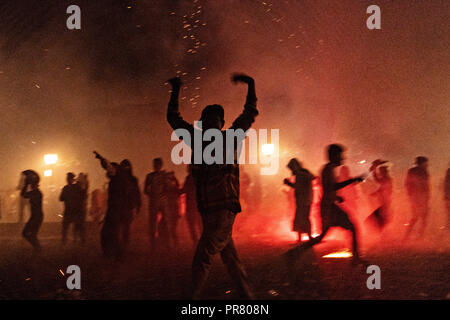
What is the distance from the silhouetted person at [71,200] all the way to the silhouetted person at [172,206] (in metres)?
1.75

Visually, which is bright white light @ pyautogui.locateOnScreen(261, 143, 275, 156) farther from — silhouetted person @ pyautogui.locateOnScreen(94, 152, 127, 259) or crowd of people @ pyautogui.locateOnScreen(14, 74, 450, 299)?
silhouetted person @ pyautogui.locateOnScreen(94, 152, 127, 259)

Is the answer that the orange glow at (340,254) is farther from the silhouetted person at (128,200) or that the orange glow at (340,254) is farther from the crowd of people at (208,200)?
the silhouetted person at (128,200)

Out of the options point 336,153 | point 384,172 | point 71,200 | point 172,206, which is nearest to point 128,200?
point 172,206

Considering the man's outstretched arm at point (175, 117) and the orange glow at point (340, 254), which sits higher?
the man's outstretched arm at point (175, 117)

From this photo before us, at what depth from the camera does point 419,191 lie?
659 cm

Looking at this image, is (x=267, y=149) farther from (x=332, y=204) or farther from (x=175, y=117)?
(x=175, y=117)

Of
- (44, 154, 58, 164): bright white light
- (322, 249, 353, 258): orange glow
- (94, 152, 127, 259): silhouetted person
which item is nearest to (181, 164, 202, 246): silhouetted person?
(94, 152, 127, 259): silhouetted person

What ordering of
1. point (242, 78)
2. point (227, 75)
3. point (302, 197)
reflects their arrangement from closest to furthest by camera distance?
point (242, 78), point (302, 197), point (227, 75)

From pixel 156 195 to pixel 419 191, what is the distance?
465 cm

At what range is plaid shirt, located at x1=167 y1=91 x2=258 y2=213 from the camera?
123 inches

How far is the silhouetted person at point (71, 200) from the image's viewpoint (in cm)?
666

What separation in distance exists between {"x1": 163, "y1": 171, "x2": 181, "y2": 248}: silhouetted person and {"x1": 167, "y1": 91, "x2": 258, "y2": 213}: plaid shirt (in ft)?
10.1

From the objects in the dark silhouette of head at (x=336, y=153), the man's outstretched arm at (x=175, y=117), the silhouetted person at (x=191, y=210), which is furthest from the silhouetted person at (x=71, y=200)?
the dark silhouette of head at (x=336, y=153)
